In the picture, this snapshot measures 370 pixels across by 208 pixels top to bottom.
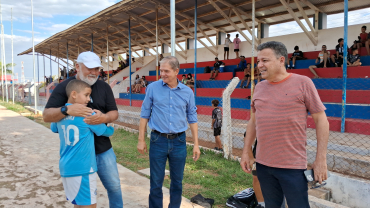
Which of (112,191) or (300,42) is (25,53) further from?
(112,191)

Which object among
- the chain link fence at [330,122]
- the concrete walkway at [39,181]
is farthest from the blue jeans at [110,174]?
the chain link fence at [330,122]

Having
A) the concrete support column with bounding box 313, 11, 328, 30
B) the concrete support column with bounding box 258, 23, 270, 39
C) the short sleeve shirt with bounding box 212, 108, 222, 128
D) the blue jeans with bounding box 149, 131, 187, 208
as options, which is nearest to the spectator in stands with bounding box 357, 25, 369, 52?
the concrete support column with bounding box 313, 11, 328, 30

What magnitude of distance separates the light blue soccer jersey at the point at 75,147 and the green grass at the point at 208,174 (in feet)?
6.28

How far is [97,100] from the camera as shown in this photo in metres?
2.21

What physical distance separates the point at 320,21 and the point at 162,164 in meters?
11.8

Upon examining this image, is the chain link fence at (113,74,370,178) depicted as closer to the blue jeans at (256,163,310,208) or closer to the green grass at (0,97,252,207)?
the green grass at (0,97,252,207)

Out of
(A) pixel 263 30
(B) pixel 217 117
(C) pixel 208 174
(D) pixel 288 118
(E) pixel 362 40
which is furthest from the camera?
(A) pixel 263 30

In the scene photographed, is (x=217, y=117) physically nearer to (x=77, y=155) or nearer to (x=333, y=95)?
(x=333, y=95)

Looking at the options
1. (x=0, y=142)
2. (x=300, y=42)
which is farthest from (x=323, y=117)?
(x=300, y=42)

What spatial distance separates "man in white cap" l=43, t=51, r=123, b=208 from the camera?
194cm

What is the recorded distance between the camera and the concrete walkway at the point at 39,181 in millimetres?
3191

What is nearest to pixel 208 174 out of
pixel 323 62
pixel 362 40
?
pixel 323 62

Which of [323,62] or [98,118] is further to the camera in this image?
[323,62]

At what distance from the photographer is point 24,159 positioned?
5164 millimetres
